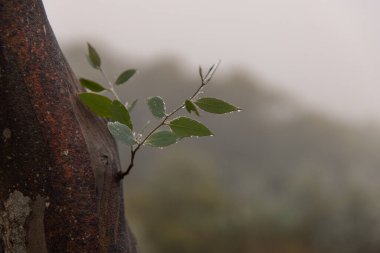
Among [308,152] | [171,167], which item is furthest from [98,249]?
[308,152]

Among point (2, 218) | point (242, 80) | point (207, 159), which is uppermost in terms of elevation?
point (2, 218)

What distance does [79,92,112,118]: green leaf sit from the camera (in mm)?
399

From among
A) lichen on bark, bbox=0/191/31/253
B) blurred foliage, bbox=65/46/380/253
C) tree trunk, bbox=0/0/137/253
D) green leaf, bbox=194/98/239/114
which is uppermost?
green leaf, bbox=194/98/239/114

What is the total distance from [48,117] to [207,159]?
4004 millimetres

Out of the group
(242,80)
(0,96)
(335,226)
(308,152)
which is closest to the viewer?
(0,96)

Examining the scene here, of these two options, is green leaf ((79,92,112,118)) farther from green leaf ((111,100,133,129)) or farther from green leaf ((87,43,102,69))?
green leaf ((87,43,102,69))

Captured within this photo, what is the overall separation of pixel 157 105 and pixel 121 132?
0.03 meters

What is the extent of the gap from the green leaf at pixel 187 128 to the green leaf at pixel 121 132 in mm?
30

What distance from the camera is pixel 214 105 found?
42 cm

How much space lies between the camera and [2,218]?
375 mm

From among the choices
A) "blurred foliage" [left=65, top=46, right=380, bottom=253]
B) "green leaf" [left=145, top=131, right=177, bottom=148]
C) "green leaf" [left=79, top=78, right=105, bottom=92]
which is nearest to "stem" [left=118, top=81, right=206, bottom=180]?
"green leaf" [left=145, top=131, right=177, bottom=148]

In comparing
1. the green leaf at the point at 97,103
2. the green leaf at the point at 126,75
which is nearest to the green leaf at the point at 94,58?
the green leaf at the point at 126,75

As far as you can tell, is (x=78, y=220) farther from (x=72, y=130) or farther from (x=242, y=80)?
(x=242, y=80)

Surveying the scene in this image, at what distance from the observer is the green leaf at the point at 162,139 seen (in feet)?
1.36
